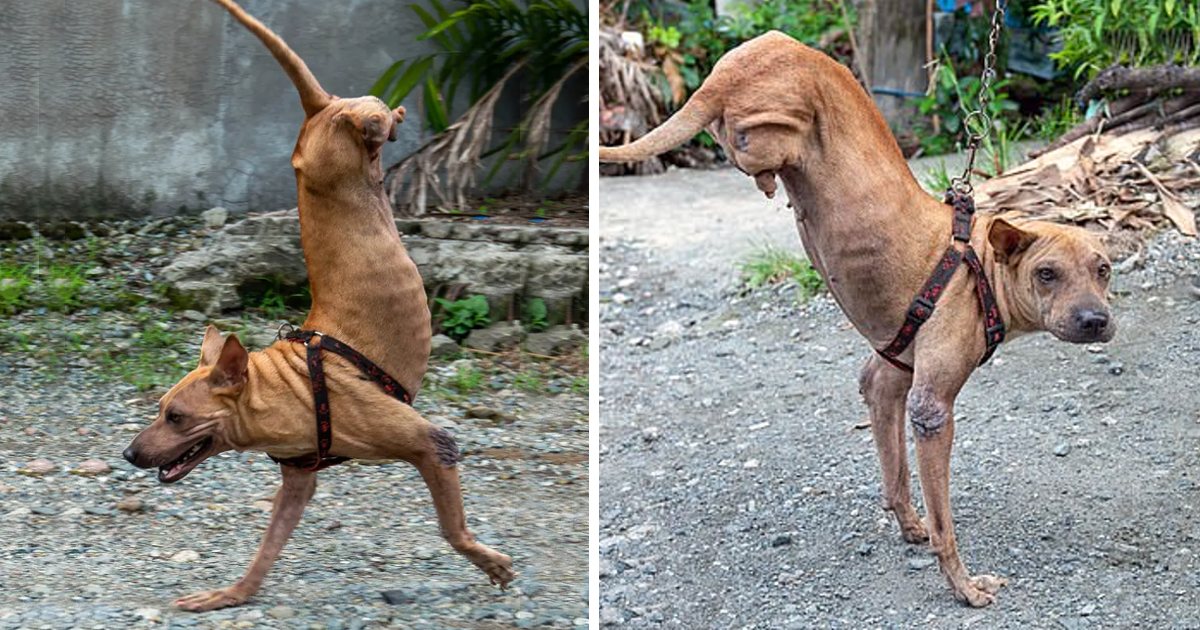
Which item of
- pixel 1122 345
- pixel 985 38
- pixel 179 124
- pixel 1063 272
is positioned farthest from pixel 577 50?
pixel 985 38

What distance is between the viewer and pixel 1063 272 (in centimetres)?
302

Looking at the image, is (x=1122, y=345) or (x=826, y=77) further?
(x=1122, y=345)

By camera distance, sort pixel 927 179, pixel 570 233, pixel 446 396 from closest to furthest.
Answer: pixel 446 396
pixel 570 233
pixel 927 179

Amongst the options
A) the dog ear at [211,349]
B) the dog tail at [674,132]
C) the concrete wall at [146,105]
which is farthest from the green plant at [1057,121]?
the dog ear at [211,349]

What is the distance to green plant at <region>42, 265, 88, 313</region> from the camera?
415cm

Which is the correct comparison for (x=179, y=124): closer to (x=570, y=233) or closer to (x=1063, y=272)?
(x=570, y=233)

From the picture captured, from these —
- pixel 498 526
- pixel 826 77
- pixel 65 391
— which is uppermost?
pixel 826 77

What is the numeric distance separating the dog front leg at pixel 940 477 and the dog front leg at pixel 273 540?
135 centimetres

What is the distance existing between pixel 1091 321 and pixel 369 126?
5.18 feet

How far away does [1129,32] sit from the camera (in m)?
Result: 6.50

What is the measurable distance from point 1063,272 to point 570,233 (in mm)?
2479

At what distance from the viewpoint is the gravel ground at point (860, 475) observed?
3.48m

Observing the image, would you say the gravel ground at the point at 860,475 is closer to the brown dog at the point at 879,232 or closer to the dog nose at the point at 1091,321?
the brown dog at the point at 879,232

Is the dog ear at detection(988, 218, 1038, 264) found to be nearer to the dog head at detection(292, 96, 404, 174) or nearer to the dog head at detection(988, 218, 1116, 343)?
the dog head at detection(988, 218, 1116, 343)
